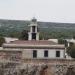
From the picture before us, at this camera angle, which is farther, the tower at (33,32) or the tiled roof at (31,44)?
the tower at (33,32)

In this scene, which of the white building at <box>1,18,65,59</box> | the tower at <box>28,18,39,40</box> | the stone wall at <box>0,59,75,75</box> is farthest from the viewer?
the tower at <box>28,18,39,40</box>

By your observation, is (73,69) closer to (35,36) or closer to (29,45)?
(29,45)

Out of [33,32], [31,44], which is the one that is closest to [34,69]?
[31,44]

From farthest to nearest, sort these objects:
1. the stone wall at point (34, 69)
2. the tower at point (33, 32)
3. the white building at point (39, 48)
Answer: the tower at point (33, 32)
the white building at point (39, 48)
the stone wall at point (34, 69)

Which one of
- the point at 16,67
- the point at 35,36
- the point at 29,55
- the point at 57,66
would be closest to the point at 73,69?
the point at 57,66

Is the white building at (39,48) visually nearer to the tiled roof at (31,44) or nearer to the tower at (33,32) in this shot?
the tiled roof at (31,44)

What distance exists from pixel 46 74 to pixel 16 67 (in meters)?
1.67

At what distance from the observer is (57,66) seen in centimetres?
2288

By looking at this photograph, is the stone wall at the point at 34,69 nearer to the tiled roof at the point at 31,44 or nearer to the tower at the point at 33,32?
the tiled roof at the point at 31,44

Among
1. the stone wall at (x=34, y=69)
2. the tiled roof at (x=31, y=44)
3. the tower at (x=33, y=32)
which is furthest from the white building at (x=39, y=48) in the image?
the stone wall at (x=34, y=69)

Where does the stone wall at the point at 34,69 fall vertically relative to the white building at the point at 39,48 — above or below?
above

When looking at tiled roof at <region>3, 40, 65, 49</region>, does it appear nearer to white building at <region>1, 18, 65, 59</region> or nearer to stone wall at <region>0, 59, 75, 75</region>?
white building at <region>1, 18, 65, 59</region>

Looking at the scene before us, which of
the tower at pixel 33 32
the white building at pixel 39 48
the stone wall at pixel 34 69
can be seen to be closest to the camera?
the stone wall at pixel 34 69

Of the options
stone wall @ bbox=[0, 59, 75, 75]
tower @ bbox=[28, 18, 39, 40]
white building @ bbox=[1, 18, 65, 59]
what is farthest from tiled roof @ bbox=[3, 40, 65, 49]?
stone wall @ bbox=[0, 59, 75, 75]
